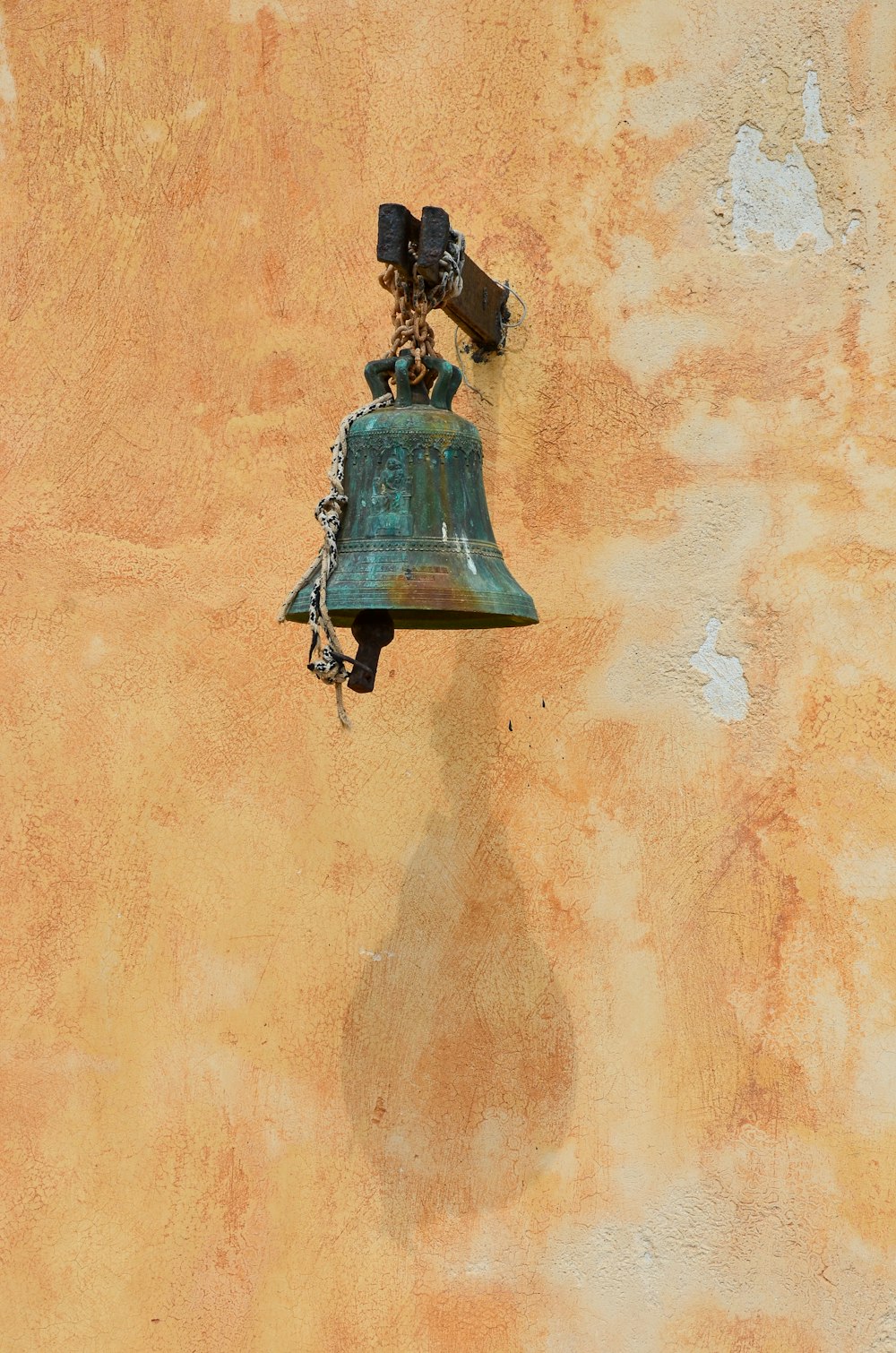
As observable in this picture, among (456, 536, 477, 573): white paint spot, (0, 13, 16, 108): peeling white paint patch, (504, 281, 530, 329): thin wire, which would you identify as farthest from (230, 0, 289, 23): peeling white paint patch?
(456, 536, 477, 573): white paint spot

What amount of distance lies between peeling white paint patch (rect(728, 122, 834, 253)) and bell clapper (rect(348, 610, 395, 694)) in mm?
778

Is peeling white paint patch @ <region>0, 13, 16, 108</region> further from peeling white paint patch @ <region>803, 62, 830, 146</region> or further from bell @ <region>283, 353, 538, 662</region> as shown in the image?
peeling white paint patch @ <region>803, 62, 830, 146</region>

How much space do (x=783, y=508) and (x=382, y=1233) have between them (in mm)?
1107

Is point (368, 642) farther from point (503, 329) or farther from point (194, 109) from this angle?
point (194, 109)

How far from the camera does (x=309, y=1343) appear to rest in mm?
1746

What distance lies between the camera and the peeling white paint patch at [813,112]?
1.73 meters

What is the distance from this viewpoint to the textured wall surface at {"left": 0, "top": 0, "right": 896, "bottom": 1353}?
1686 millimetres

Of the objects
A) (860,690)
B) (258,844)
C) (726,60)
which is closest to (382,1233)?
(258,844)

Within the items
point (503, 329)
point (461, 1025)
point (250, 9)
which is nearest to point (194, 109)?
point (250, 9)

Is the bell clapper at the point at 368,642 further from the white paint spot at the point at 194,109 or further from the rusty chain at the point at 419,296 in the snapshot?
the white paint spot at the point at 194,109

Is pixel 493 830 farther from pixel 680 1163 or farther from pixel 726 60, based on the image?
pixel 726 60

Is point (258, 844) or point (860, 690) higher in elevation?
point (860, 690)

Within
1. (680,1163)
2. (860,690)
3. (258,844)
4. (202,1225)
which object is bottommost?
(202,1225)

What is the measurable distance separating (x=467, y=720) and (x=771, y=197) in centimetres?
81
